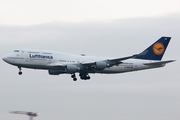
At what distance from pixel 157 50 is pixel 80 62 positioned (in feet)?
63.2

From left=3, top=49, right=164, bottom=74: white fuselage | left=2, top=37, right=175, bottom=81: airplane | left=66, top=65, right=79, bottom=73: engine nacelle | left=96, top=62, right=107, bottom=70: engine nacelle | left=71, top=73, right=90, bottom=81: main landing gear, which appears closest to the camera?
left=3, top=49, right=164, bottom=74: white fuselage

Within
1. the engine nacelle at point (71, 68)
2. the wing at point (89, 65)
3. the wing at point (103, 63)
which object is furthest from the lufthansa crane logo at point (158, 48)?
the engine nacelle at point (71, 68)

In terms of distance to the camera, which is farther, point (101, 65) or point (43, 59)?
point (101, 65)

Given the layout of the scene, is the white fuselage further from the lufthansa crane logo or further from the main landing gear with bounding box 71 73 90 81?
the lufthansa crane logo

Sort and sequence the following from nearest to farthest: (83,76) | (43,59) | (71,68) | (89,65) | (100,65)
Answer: (43,59)
(71,68)
(100,65)
(89,65)
(83,76)

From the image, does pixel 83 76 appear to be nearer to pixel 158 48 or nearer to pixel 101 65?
pixel 101 65

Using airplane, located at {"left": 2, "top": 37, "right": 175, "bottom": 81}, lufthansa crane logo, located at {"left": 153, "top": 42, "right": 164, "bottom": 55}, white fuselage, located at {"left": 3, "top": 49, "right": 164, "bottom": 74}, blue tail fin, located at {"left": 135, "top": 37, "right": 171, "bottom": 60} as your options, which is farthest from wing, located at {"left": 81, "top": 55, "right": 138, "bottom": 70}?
lufthansa crane logo, located at {"left": 153, "top": 42, "right": 164, "bottom": 55}

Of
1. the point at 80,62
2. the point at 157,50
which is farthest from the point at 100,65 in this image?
the point at 157,50

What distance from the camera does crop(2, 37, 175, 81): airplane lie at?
79.7 meters

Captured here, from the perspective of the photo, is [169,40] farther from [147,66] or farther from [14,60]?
[14,60]

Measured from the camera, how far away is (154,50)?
301 ft

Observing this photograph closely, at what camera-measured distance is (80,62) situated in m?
83.9

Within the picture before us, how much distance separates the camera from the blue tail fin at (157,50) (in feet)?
297

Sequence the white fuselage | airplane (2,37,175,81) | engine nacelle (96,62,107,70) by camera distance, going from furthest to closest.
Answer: engine nacelle (96,62,107,70) → airplane (2,37,175,81) → the white fuselage
